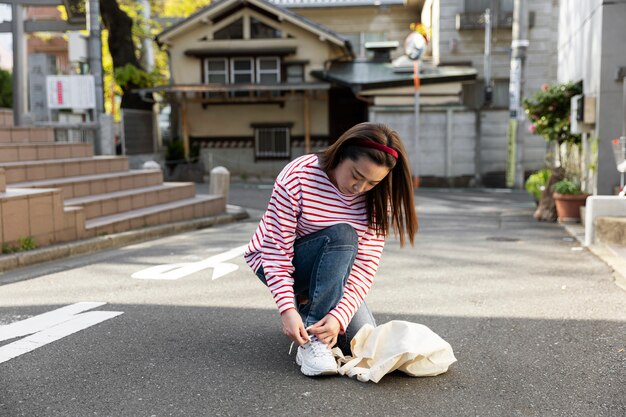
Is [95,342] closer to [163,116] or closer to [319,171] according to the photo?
[319,171]

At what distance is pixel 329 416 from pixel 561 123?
415 inches

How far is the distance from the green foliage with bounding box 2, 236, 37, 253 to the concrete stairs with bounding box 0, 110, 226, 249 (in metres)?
0.02

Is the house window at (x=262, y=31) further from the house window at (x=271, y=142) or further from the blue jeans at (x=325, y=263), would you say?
the blue jeans at (x=325, y=263)

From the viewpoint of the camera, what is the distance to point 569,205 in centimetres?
1029

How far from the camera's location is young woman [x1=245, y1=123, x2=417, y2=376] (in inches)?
126

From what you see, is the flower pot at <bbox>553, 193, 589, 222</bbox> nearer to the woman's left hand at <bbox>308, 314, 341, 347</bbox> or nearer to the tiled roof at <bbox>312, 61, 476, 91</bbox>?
the woman's left hand at <bbox>308, 314, 341, 347</bbox>

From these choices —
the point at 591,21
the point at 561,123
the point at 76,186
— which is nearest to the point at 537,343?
the point at 76,186

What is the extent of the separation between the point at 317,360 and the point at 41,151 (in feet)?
25.0

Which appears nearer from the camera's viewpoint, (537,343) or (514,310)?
(537,343)

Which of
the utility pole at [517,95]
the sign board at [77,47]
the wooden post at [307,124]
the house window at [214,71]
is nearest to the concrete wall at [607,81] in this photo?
the utility pole at [517,95]

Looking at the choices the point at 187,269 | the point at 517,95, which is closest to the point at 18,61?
the point at 187,269

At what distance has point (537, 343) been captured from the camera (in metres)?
3.92

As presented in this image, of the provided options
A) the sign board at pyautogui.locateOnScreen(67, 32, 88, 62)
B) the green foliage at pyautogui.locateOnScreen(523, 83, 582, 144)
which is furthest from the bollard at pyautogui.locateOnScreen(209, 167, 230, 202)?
the green foliage at pyautogui.locateOnScreen(523, 83, 582, 144)

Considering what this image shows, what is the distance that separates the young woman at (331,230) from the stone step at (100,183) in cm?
546
